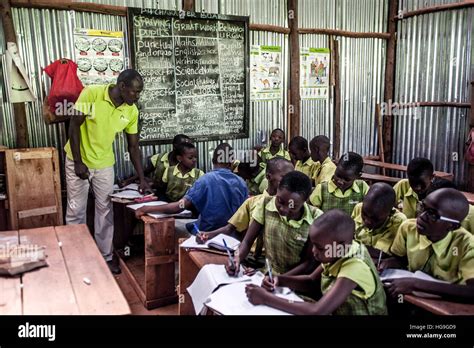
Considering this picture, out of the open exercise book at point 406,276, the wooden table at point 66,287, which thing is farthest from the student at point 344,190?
the wooden table at point 66,287

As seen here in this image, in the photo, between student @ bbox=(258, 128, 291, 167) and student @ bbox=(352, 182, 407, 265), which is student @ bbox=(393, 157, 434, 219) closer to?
student @ bbox=(352, 182, 407, 265)

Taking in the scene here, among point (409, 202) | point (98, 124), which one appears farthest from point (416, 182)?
point (98, 124)

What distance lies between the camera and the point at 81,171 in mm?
4043

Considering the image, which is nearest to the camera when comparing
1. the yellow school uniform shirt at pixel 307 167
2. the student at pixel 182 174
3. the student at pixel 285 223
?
the student at pixel 285 223

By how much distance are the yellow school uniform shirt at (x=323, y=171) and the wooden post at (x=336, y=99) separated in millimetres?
1664

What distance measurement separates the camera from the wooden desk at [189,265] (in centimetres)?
251

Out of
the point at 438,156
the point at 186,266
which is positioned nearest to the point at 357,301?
the point at 186,266

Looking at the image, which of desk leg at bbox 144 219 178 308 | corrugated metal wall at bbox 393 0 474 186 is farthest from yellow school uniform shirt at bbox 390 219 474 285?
corrugated metal wall at bbox 393 0 474 186

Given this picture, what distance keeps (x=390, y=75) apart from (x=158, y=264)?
5.28m

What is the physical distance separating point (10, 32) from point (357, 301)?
4.02 metres

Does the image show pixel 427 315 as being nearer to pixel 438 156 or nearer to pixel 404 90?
pixel 438 156

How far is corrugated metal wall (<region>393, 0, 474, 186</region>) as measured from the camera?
246 inches

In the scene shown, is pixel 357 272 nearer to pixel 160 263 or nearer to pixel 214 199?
pixel 214 199

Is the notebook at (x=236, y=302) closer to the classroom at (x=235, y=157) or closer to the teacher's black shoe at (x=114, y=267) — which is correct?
the classroom at (x=235, y=157)
